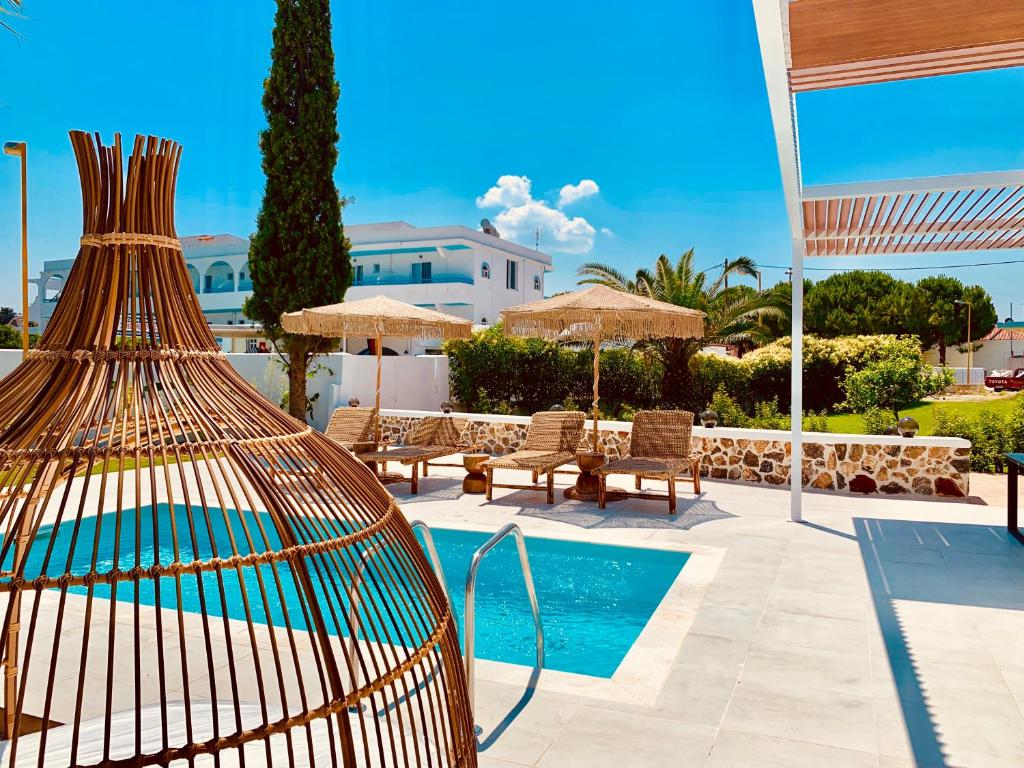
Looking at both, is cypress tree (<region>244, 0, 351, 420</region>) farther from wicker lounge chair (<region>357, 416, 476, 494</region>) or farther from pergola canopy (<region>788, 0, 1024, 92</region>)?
pergola canopy (<region>788, 0, 1024, 92</region>)

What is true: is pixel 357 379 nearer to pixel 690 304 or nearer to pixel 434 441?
pixel 434 441

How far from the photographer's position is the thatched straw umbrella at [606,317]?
9.45 meters

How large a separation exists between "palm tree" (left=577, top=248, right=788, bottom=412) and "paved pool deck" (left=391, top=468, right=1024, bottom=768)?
28.7 ft

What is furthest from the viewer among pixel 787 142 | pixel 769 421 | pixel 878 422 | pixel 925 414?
pixel 925 414

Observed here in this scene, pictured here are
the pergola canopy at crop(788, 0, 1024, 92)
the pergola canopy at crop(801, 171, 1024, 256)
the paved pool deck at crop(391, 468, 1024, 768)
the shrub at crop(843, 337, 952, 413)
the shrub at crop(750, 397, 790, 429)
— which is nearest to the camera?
the paved pool deck at crop(391, 468, 1024, 768)

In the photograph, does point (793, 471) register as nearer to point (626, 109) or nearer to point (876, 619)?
point (876, 619)

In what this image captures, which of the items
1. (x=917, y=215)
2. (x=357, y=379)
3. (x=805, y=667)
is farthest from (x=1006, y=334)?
(x=805, y=667)

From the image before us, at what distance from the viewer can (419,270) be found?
34.6 metres

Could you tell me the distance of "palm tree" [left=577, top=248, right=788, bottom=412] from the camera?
16.6m

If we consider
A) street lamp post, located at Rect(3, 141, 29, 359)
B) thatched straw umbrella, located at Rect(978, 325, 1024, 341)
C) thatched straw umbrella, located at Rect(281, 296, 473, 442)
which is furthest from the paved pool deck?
thatched straw umbrella, located at Rect(978, 325, 1024, 341)

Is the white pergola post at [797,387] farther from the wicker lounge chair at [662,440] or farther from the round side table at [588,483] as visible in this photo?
the round side table at [588,483]

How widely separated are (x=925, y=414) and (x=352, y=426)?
45.4 ft

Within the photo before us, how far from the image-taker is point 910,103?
1420 inches

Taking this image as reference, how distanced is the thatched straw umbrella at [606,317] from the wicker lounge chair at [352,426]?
2.51 m
